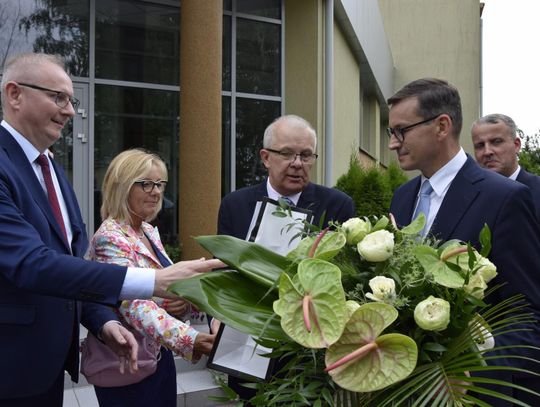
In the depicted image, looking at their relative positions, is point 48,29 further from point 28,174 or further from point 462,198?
point 462,198

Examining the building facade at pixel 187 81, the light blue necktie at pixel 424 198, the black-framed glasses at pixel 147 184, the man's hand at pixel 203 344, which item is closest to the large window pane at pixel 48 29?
the building facade at pixel 187 81

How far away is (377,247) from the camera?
4.52ft

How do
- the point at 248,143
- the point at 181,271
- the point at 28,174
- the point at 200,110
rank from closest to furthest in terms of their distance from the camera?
the point at 181,271 < the point at 28,174 < the point at 200,110 < the point at 248,143

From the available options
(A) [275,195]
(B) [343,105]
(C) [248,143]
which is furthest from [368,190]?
(A) [275,195]

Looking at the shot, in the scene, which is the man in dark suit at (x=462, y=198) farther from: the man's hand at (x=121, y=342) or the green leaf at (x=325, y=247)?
the man's hand at (x=121, y=342)

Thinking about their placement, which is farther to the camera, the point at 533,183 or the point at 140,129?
the point at 140,129

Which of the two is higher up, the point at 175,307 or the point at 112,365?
the point at 175,307

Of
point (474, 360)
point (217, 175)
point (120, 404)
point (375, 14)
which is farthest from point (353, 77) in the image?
point (474, 360)

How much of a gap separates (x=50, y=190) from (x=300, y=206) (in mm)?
1279

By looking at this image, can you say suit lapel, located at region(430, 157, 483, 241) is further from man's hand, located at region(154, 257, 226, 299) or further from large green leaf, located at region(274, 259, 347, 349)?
large green leaf, located at region(274, 259, 347, 349)

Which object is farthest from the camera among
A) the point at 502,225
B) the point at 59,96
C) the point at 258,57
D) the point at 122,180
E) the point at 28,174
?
the point at 258,57

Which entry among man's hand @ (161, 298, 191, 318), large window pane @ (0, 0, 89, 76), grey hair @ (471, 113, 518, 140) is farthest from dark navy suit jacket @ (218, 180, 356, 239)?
large window pane @ (0, 0, 89, 76)

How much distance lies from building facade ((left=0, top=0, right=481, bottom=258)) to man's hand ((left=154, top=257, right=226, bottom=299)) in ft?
18.0

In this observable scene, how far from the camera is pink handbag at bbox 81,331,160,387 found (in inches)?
107
